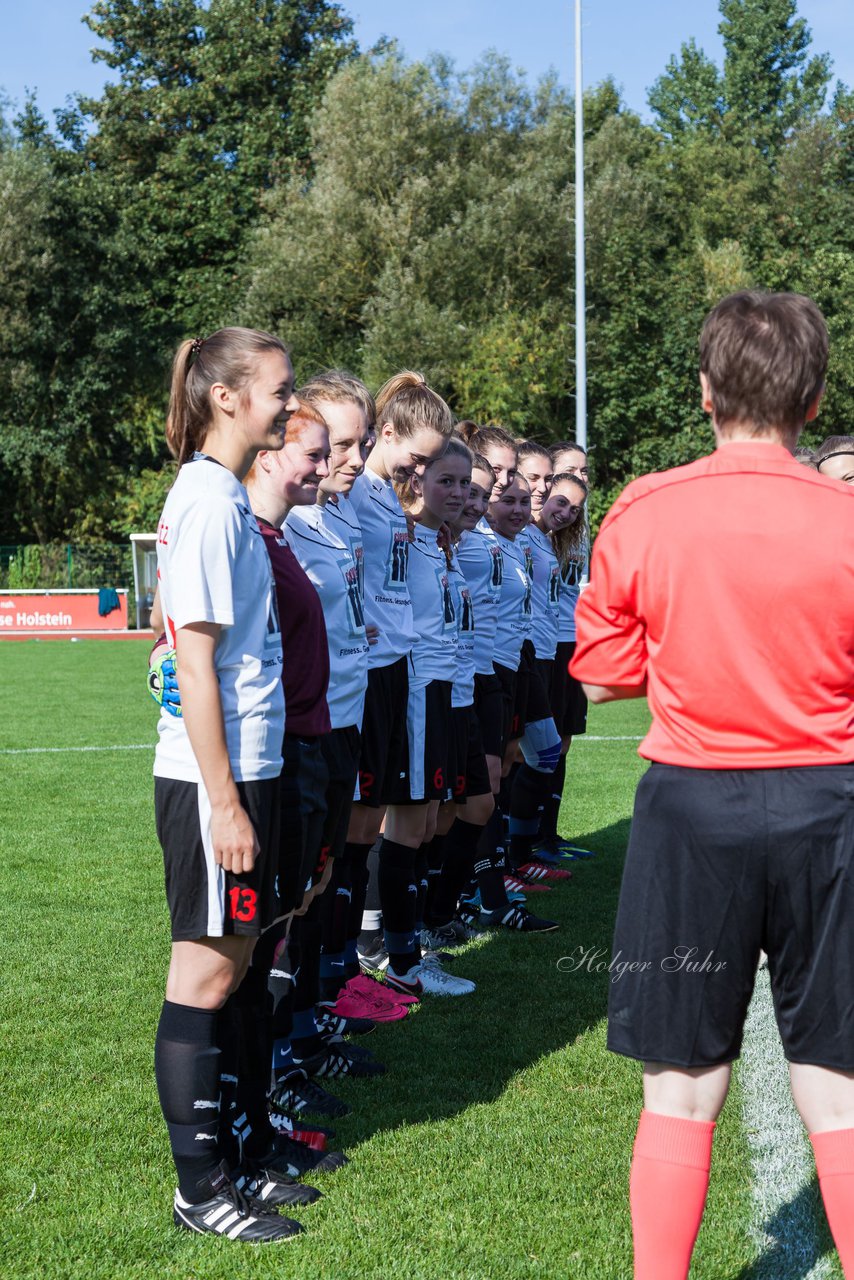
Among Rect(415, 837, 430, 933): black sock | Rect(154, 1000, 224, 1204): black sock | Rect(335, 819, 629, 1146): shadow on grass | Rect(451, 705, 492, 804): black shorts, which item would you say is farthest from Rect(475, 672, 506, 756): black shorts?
Rect(154, 1000, 224, 1204): black sock

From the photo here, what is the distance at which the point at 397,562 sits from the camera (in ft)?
15.6

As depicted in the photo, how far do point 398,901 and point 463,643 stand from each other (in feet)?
3.66

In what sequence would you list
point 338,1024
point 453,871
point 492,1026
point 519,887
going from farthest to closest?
point 519,887
point 453,871
point 492,1026
point 338,1024

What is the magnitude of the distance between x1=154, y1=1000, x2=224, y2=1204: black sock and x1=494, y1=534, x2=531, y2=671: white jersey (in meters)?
3.47

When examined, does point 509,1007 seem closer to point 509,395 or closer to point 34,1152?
point 34,1152

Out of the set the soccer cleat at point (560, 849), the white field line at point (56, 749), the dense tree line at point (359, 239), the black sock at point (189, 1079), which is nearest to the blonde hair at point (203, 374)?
the black sock at point (189, 1079)

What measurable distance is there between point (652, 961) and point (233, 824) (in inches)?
39.4

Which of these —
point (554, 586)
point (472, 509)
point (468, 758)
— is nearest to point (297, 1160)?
point (468, 758)

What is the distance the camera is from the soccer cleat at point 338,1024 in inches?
173

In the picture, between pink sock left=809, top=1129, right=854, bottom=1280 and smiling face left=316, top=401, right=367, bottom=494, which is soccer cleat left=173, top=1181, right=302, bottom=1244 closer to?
pink sock left=809, top=1129, right=854, bottom=1280

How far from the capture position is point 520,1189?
3352mm

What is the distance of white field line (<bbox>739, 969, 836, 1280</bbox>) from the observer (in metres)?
2.99

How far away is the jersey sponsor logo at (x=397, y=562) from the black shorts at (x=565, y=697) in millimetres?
2763

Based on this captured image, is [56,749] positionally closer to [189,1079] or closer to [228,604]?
[189,1079]
